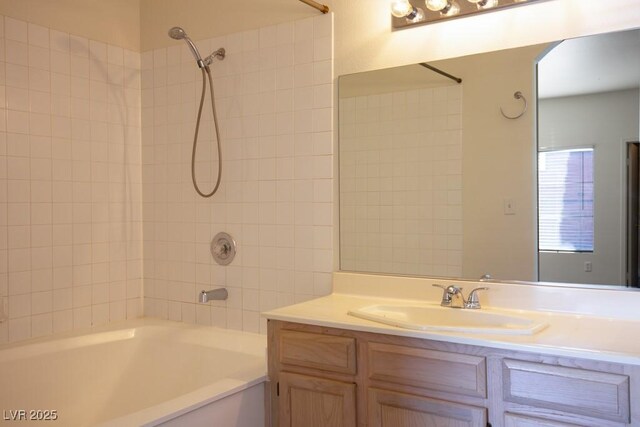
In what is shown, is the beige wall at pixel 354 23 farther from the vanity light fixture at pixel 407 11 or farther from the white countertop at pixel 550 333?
the white countertop at pixel 550 333

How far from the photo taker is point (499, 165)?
2172mm

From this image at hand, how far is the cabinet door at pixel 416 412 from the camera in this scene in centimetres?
170

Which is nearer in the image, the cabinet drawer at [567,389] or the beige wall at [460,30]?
the cabinet drawer at [567,389]

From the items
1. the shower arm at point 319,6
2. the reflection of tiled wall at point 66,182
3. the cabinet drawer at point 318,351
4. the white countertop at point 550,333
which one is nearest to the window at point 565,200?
the white countertop at point 550,333

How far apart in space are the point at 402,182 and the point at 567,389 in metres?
1.11

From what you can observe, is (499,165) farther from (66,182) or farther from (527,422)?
(66,182)

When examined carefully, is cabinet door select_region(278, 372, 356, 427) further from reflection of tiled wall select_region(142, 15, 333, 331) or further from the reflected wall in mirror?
the reflected wall in mirror

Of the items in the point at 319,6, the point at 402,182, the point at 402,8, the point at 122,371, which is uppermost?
the point at 319,6

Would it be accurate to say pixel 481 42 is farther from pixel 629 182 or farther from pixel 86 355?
pixel 86 355

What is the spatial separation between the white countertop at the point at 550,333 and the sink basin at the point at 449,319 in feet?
0.09

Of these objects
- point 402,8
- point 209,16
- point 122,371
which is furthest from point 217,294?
point 402,8

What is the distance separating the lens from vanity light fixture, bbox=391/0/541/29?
2143mm

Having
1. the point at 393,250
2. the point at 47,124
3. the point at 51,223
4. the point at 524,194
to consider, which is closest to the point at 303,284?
the point at 393,250

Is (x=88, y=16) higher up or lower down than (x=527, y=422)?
higher up
